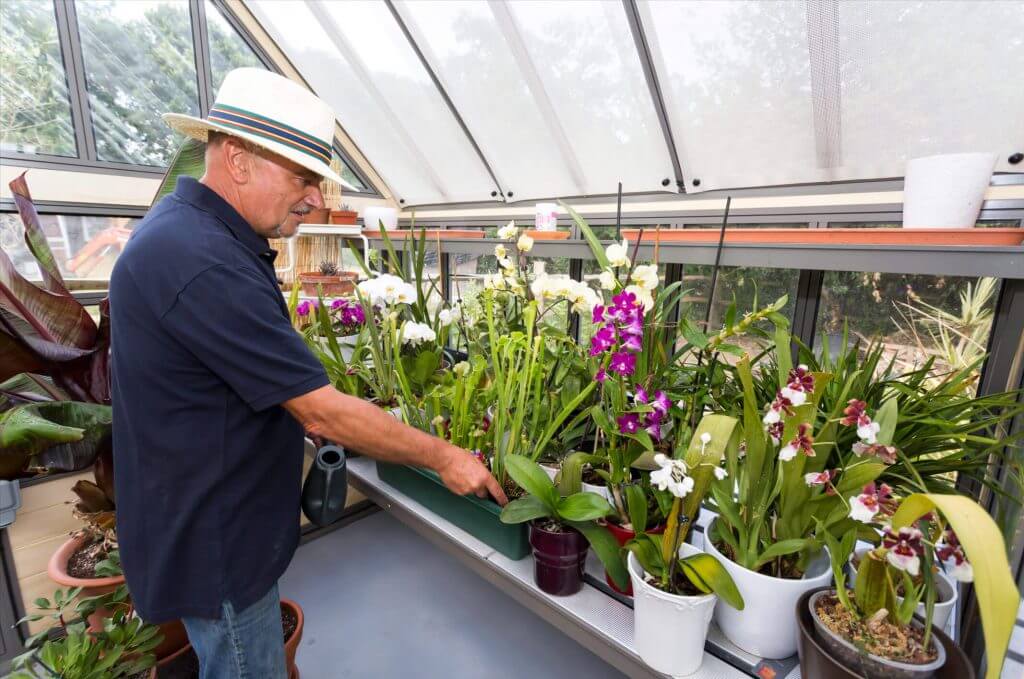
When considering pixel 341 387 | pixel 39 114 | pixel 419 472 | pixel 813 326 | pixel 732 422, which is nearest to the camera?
pixel 732 422

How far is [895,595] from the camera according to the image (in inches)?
22.2

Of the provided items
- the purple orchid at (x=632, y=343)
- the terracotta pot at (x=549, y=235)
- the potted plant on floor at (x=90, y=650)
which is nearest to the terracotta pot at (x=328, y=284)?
the terracotta pot at (x=549, y=235)

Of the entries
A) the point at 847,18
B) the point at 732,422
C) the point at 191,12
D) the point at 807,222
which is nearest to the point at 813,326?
the point at 807,222

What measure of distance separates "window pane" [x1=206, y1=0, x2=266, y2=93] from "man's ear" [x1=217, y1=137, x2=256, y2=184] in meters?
3.56

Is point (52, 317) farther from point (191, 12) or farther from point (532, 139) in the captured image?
point (191, 12)

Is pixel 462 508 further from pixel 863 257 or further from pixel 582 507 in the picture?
pixel 863 257

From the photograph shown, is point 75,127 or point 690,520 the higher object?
point 75,127

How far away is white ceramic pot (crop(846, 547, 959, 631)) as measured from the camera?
602 millimetres

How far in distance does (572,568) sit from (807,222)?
7.48 feet

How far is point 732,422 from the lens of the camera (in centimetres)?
63

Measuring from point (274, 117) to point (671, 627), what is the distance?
104 cm

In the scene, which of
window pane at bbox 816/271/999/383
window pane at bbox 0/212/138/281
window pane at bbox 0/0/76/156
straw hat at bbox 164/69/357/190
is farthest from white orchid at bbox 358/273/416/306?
window pane at bbox 0/0/76/156

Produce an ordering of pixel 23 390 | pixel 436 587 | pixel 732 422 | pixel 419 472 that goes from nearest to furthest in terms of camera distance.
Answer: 1. pixel 732 422
2. pixel 419 472
3. pixel 23 390
4. pixel 436 587

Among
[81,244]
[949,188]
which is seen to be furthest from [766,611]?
[81,244]
